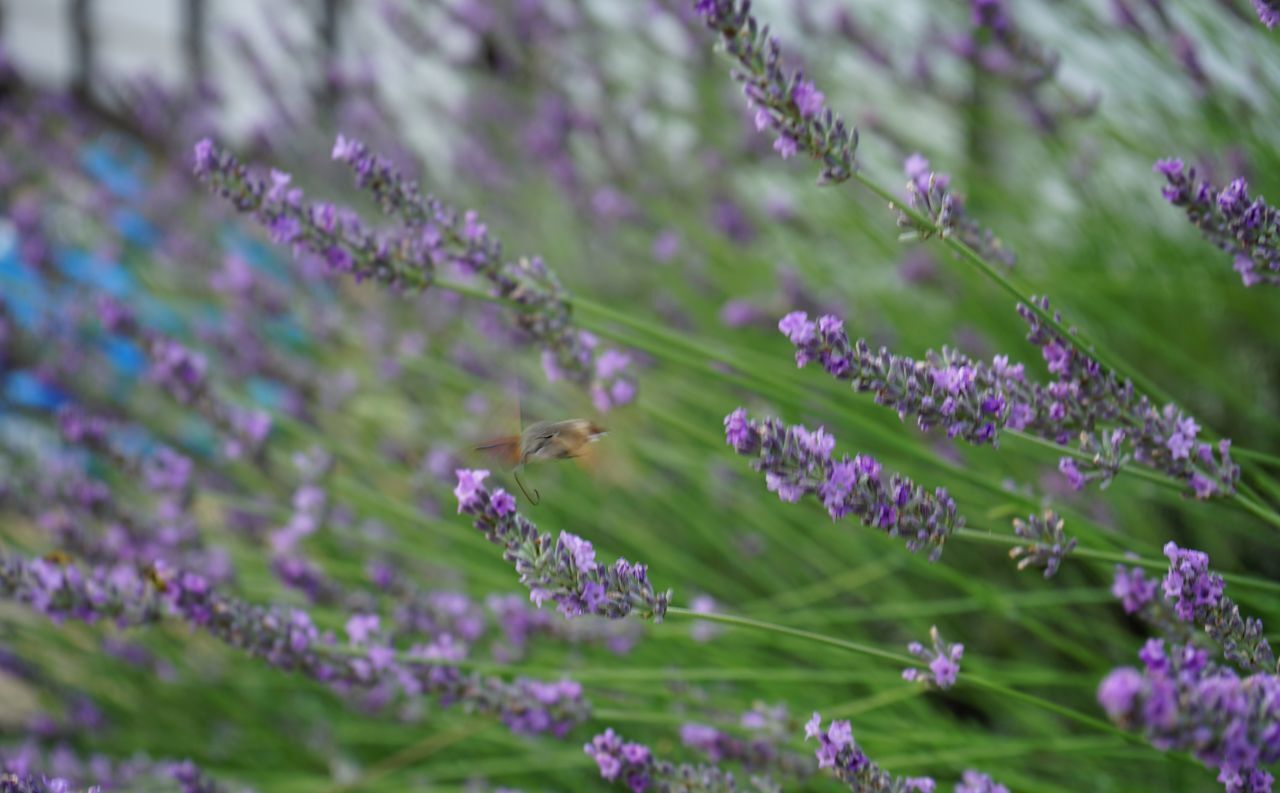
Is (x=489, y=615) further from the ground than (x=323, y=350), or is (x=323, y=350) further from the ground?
(x=323, y=350)

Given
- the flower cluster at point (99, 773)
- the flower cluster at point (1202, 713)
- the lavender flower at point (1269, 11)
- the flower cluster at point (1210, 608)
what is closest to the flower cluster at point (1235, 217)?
the lavender flower at point (1269, 11)

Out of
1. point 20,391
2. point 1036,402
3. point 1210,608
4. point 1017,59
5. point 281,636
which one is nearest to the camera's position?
point 1210,608

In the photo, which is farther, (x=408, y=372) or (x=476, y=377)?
(x=408, y=372)

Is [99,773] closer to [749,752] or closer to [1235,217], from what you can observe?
[749,752]

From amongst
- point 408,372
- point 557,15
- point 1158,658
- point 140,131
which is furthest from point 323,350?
point 1158,658

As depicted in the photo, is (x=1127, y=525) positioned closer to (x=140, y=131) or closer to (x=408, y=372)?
(x=408, y=372)

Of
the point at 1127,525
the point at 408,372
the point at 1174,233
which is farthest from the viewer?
the point at 408,372

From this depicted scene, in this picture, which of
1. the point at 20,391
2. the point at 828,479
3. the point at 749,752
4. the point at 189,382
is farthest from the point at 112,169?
the point at 828,479
